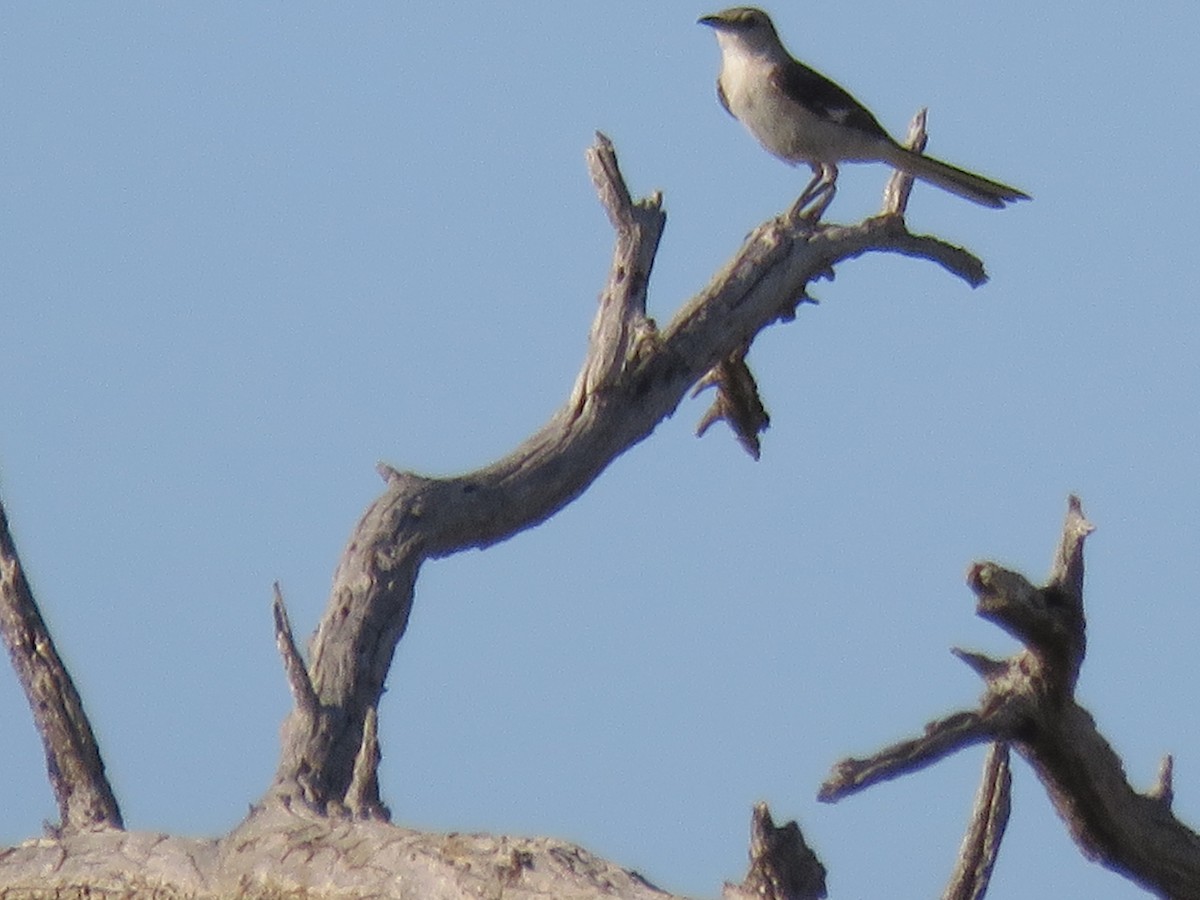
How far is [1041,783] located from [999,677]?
54cm

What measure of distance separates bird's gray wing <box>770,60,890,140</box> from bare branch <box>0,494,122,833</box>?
4995mm

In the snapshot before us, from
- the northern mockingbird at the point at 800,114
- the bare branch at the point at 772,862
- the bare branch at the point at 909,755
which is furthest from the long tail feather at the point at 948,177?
the bare branch at the point at 772,862

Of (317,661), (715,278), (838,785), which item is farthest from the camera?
(715,278)

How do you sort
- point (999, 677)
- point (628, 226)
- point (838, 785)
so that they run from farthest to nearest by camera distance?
point (628, 226)
point (999, 677)
point (838, 785)

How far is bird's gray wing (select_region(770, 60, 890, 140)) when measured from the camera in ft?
30.4

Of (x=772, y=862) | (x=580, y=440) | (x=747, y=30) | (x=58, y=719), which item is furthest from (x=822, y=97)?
(x=772, y=862)

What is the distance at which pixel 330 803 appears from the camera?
5176 millimetres

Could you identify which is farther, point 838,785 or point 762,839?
point 838,785

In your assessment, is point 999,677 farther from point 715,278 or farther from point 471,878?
point 715,278

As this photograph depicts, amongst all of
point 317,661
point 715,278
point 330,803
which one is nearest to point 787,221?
point 715,278

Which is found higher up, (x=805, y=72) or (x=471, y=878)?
(x=805, y=72)

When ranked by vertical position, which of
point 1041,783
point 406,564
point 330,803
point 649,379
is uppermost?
point 649,379

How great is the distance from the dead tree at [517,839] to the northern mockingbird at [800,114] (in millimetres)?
1451

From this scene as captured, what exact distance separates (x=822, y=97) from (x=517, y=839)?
6.01 metres
